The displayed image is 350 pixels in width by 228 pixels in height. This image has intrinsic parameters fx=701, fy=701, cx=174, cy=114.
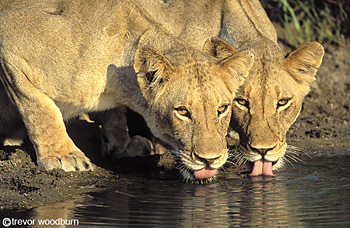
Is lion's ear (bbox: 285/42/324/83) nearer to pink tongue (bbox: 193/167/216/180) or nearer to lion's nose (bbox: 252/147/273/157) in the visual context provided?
lion's nose (bbox: 252/147/273/157)

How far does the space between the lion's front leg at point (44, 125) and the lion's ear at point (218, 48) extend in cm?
137

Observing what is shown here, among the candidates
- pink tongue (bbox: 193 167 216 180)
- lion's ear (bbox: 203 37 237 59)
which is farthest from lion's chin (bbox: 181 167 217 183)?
lion's ear (bbox: 203 37 237 59)

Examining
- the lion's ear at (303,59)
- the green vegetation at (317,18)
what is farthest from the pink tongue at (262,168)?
the green vegetation at (317,18)

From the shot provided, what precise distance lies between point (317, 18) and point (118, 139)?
4.33 meters

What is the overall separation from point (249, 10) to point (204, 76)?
172 cm

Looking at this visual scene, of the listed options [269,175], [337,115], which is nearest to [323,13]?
[337,115]

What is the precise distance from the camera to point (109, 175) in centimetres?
588

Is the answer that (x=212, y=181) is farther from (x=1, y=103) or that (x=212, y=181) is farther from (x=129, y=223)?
(x=1, y=103)

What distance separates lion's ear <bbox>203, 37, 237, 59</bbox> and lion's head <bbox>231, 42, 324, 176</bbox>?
0.72ft

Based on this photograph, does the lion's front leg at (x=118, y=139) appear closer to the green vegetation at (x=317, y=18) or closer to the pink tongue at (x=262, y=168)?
the pink tongue at (x=262, y=168)

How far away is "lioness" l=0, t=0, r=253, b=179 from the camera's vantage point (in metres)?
5.39

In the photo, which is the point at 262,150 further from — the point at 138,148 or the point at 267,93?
the point at 138,148

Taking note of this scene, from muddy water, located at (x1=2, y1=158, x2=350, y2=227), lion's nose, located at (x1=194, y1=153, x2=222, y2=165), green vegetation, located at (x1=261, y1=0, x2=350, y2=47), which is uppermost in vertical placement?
green vegetation, located at (x1=261, y1=0, x2=350, y2=47)

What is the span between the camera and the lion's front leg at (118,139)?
6738mm
